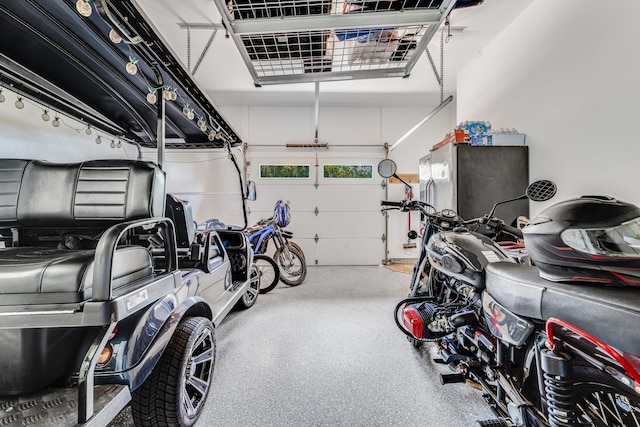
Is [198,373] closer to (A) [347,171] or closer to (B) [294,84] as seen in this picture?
(B) [294,84]

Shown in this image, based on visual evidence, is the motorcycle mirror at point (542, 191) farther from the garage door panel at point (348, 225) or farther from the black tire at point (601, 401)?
the garage door panel at point (348, 225)

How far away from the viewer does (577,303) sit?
0.79 meters

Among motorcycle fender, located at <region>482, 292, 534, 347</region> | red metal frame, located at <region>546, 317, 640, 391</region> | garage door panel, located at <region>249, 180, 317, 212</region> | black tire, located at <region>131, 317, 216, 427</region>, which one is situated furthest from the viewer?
garage door panel, located at <region>249, 180, 317, 212</region>

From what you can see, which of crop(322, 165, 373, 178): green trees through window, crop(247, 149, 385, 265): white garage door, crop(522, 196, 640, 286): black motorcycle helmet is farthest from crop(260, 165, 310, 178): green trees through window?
crop(522, 196, 640, 286): black motorcycle helmet

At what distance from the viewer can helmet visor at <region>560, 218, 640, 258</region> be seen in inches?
29.7

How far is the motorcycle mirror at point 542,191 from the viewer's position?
1.34 metres

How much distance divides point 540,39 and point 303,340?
3752 mm

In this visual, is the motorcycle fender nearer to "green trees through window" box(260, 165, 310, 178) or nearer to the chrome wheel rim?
the chrome wheel rim

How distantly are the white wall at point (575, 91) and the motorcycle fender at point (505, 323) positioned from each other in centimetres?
172

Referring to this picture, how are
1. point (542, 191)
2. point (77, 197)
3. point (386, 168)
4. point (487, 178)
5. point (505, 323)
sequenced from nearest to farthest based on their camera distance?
point (505, 323) < point (542, 191) < point (77, 197) < point (386, 168) < point (487, 178)

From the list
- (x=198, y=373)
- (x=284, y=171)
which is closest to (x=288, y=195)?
(x=284, y=171)

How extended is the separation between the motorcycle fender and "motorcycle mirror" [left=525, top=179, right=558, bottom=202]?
57cm

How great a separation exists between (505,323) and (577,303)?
1.15 ft

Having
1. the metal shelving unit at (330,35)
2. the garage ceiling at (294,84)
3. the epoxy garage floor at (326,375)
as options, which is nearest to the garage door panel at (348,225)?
the garage ceiling at (294,84)
